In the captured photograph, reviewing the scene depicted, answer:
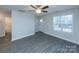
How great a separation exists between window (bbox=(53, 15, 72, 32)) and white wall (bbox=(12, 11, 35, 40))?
6.73 ft

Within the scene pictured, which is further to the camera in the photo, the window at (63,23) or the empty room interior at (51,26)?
the window at (63,23)

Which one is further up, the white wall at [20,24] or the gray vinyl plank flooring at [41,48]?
the white wall at [20,24]

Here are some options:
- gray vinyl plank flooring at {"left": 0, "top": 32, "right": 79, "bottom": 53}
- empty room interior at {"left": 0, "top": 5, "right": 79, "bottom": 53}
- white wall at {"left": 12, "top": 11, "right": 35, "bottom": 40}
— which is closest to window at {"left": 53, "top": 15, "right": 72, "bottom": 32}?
empty room interior at {"left": 0, "top": 5, "right": 79, "bottom": 53}

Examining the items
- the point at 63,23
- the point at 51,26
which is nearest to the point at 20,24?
the point at 51,26

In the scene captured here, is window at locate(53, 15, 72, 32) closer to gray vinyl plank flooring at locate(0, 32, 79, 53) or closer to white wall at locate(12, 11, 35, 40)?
gray vinyl plank flooring at locate(0, 32, 79, 53)

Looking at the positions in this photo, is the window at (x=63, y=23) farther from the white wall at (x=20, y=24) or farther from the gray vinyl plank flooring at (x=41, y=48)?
the white wall at (x=20, y=24)

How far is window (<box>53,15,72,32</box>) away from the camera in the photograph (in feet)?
16.4

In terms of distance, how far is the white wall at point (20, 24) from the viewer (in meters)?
5.02

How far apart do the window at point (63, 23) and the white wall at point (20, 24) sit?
205 cm

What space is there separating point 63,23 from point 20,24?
2.79 meters

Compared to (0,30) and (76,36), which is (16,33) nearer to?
(0,30)

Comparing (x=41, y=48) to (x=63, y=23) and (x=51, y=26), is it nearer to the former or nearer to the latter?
(x=63, y=23)

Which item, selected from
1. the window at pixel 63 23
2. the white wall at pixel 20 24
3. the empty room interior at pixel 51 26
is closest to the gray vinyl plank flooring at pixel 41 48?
the empty room interior at pixel 51 26

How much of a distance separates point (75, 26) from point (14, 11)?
11.4 ft
